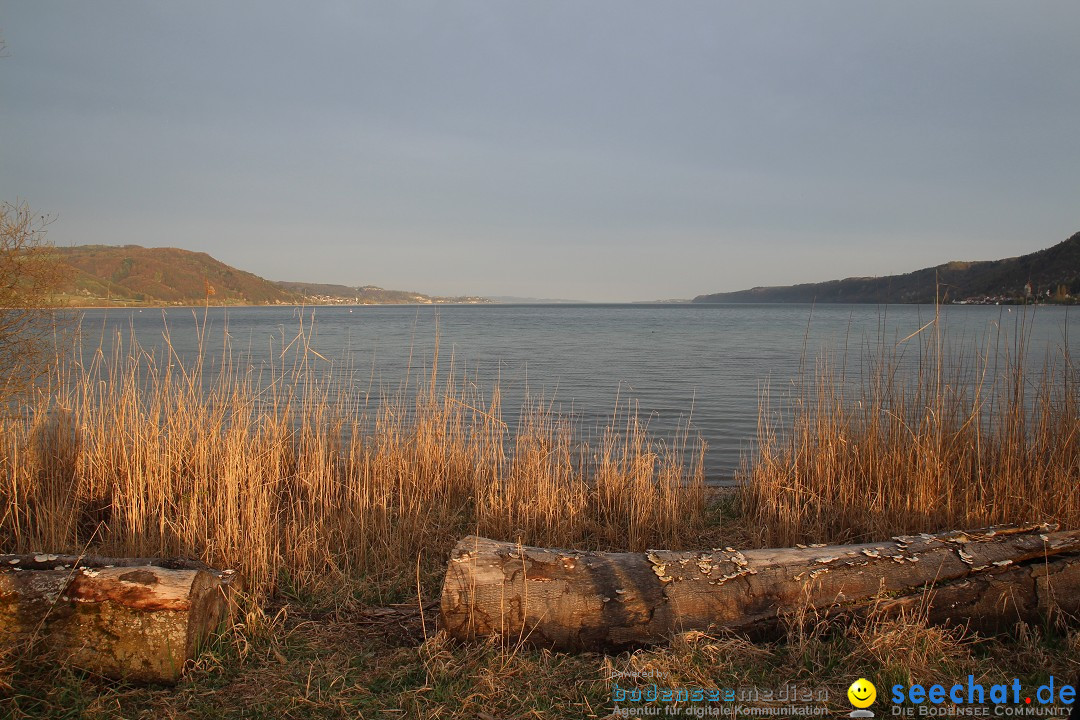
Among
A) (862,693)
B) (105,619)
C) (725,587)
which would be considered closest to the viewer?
(862,693)

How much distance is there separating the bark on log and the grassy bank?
86mm

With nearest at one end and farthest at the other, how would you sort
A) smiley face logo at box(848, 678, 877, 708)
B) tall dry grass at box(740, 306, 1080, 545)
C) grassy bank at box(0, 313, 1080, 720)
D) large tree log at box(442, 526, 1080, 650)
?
smiley face logo at box(848, 678, 877, 708) → grassy bank at box(0, 313, 1080, 720) → large tree log at box(442, 526, 1080, 650) → tall dry grass at box(740, 306, 1080, 545)

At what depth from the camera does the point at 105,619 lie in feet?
8.78

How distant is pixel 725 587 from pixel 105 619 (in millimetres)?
2742

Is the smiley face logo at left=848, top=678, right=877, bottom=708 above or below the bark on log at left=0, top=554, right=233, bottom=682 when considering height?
below

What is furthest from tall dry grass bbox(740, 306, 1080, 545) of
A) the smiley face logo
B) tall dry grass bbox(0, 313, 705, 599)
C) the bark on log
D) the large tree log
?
the bark on log

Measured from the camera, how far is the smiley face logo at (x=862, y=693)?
2.44m

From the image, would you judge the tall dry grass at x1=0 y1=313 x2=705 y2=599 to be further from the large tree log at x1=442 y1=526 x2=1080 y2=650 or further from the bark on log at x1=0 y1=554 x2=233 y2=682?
the large tree log at x1=442 y1=526 x2=1080 y2=650

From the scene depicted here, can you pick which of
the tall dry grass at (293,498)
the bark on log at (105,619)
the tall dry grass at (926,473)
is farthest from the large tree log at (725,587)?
the tall dry grass at (926,473)

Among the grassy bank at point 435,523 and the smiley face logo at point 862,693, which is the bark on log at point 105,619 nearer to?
the grassy bank at point 435,523

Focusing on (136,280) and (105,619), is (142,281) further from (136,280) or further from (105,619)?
(105,619)

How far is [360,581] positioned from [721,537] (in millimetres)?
2604

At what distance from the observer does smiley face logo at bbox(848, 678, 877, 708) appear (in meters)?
2.44

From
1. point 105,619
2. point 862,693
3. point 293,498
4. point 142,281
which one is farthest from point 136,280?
point 862,693
